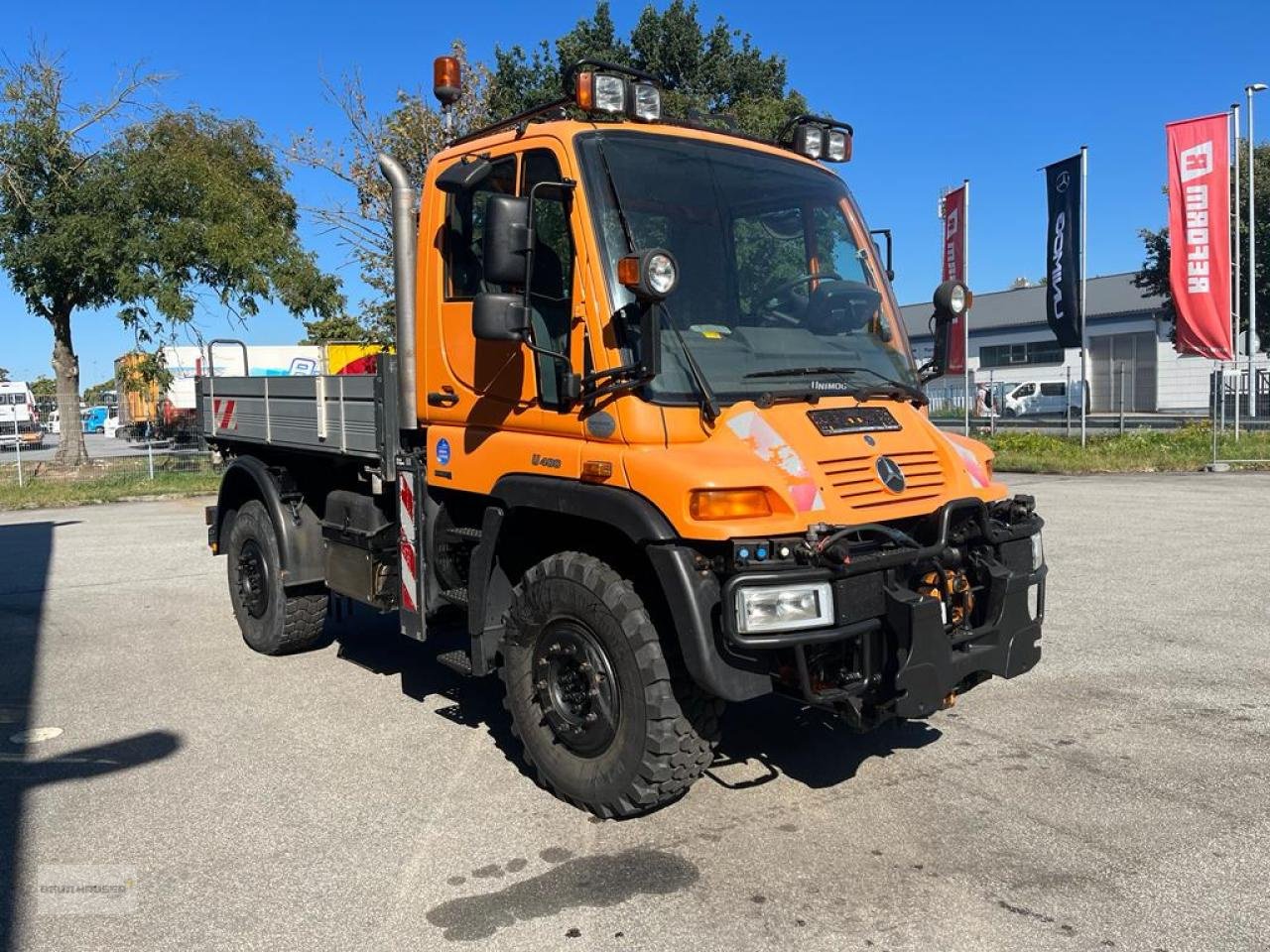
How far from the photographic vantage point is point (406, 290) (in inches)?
211

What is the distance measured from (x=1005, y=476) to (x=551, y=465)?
1745cm

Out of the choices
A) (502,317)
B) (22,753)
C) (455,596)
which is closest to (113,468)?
(22,753)

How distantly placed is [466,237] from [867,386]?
6.63 feet

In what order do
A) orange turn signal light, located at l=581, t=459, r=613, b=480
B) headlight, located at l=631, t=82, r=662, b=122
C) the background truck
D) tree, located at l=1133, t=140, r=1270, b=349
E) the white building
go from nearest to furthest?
1. orange turn signal light, located at l=581, t=459, r=613, b=480
2. headlight, located at l=631, t=82, r=662, b=122
3. the background truck
4. tree, located at l=1133, t=140, r=1270, b=349
5. the white building

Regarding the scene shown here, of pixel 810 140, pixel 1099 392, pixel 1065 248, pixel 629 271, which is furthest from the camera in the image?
pixel 1099 392

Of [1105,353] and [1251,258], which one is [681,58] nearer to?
[1251,258]

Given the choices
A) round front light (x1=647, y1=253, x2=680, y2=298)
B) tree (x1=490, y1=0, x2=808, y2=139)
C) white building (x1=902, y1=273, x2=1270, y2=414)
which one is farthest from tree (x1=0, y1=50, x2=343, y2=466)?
white building (x1=902, y1=273, x2=1270, y2=414)

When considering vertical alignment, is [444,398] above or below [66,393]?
below

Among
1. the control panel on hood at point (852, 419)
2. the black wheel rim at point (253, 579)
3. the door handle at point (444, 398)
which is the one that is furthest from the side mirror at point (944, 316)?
the black wheel rim at point (253, 579)

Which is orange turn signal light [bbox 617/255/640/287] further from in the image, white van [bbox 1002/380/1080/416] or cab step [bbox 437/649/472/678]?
white van [bbox 1002/380/1080/416]

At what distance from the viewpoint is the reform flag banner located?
818 inches

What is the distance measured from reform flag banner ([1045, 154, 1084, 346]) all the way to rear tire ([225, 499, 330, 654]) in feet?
60.6

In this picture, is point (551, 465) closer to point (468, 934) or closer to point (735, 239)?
point (735, 239)

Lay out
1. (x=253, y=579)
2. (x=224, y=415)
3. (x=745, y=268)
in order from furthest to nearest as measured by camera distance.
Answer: (x=224, y=415) < (x=253, y=579) < (x=745, y=268)
